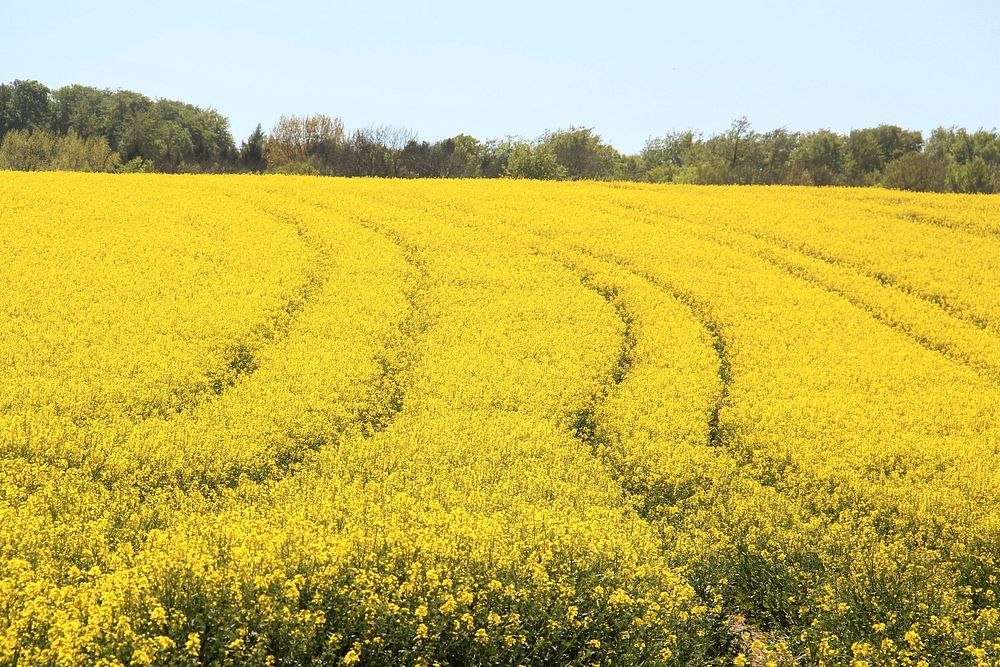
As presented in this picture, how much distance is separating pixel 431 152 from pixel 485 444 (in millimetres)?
70784

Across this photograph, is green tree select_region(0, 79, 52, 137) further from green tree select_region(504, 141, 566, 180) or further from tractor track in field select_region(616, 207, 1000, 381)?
tractor track in field select_region(616, 207, 1000, 381)

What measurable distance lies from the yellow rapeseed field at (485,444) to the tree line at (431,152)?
1658 inches

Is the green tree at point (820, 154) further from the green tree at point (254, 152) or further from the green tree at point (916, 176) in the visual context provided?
the green tree at point (254, 152)

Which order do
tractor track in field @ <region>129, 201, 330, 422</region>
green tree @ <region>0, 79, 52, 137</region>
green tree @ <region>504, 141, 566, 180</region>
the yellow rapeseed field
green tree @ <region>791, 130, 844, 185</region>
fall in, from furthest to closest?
green tree @ <region>0, 79, 52, 137</region> < green tree @ <region>791, 130, 844, 185</region> < green tree @ <region>504, 141, 566, 180</region> < tractor track in field @ <region>129, 201, 330, 422</region> < the yellow rapeseed field

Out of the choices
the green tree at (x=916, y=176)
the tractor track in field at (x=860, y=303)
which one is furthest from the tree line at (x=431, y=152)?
the tractor track in field at (x=860, y=303)

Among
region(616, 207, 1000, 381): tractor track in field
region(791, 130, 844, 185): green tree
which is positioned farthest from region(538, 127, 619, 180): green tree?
region(616, 207, 1000, 381): tractor track in field

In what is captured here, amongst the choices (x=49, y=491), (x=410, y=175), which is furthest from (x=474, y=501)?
(x=410, y=175)

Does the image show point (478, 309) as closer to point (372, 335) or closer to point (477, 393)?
point (372, 335)

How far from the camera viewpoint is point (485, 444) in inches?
660

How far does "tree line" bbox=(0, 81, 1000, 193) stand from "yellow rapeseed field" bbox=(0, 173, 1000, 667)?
138 ft

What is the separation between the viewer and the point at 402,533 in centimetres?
1148

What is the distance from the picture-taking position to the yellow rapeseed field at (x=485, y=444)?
10.4 metres

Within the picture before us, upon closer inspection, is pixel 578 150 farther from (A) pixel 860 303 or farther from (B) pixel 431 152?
(A) pixel 860 303

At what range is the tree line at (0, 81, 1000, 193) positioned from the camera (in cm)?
7325
